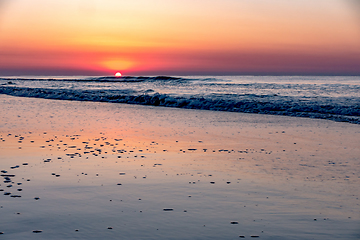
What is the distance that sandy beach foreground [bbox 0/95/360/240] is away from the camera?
423cm

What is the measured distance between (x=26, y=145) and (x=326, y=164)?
7571 millimetres

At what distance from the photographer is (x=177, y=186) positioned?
587 cm

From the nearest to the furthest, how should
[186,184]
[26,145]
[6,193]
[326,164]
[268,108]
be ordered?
[6,193]
[186,184]
[326,164]
[26,145]
[268,108]

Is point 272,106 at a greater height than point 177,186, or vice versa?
point 272,106

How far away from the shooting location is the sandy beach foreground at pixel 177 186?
4.23 metres

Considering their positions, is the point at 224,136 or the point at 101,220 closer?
the point at 101,220

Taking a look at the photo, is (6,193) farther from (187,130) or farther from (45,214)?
(187,130)

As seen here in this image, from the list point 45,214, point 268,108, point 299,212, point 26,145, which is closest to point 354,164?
point 299,212

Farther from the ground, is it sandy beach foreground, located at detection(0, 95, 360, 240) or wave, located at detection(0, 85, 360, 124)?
wave, located at detection(0, 85, 360, 124)

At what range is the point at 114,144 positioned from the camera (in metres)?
9.55

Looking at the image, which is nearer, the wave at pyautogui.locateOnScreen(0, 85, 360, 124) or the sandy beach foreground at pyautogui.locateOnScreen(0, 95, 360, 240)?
the sandy beach foreground at pyautogui.locateOnScreen(0, 95, 360, 240)

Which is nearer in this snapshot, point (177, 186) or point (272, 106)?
point (177, 186)

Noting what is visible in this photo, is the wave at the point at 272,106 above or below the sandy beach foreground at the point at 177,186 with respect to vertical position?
above

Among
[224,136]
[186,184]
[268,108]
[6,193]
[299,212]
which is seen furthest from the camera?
[268,108]
